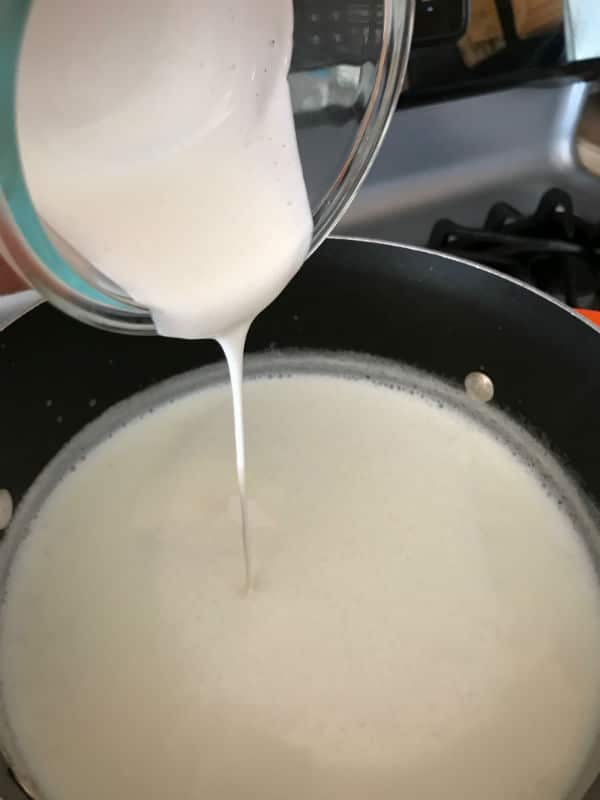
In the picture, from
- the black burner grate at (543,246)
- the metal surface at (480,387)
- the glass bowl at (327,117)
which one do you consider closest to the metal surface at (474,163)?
the black burner grate at (543,246)

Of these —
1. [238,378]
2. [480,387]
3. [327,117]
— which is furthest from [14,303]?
[480,387]

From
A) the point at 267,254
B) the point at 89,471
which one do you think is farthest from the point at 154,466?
the point at 267,254

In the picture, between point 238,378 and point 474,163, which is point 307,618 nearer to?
point 238,378

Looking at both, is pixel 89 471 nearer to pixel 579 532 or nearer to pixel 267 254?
pixel 267 254

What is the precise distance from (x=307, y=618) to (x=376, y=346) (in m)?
0.37

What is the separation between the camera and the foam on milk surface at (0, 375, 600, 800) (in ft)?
2.53

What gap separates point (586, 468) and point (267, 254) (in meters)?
0.48

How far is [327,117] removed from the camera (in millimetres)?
763

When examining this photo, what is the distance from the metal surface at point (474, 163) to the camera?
42.7 inches

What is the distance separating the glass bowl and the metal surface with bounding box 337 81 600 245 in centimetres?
32

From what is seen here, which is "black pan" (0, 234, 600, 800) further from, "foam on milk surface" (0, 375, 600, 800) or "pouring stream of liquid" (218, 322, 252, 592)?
"pouring stream of liquid" (218, 322, 252, 592)

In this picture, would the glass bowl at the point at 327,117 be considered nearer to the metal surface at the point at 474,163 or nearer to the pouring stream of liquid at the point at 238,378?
the pouring stream of liquid at the point at 238,378

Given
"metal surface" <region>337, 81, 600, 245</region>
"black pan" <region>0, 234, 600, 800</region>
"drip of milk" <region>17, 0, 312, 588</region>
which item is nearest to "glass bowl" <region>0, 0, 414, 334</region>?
"drip of milk" <region>17, 0, 312, 588</region>

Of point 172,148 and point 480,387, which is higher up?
point 172,148
